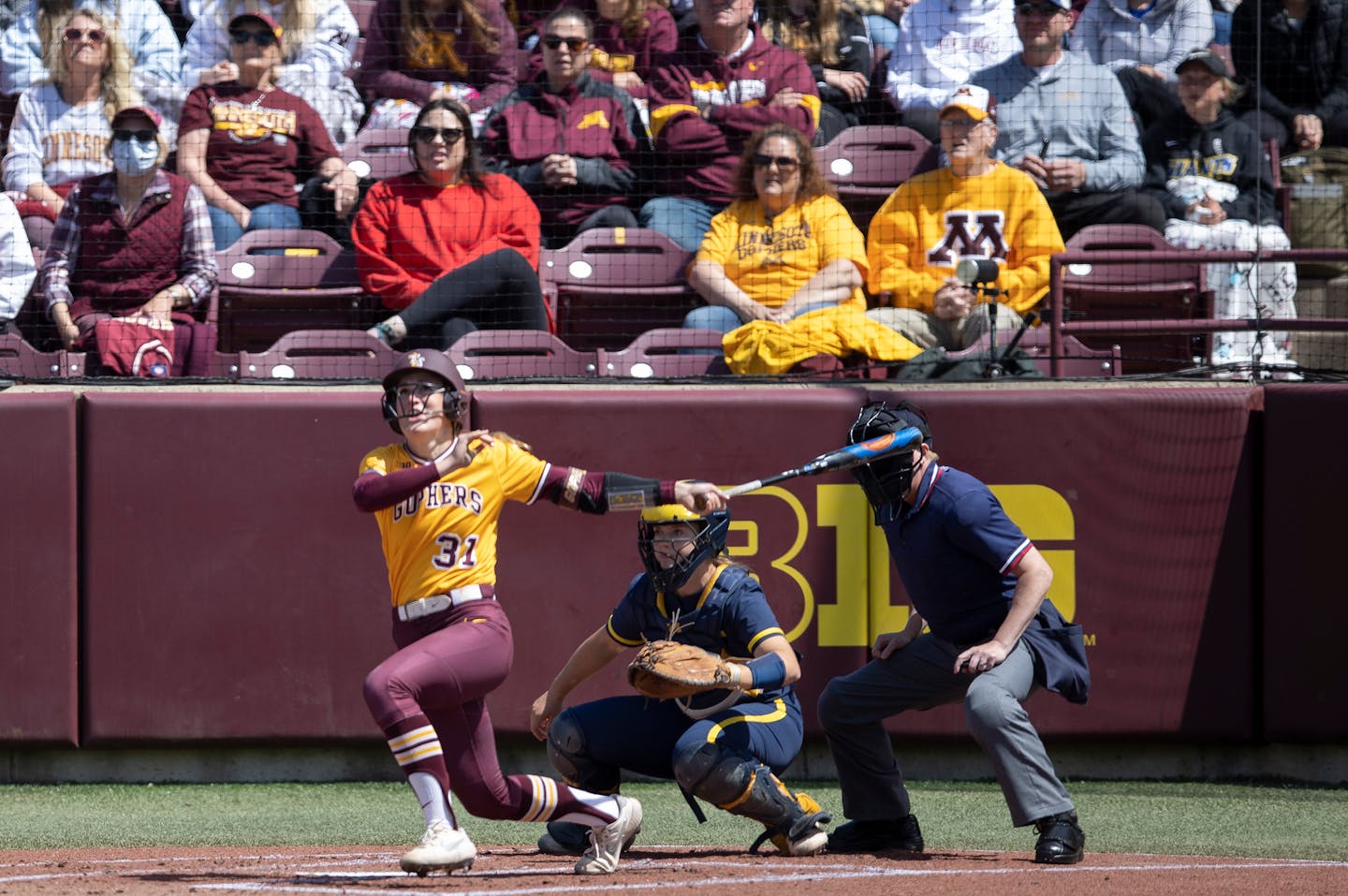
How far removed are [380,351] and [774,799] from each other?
11.8 feet

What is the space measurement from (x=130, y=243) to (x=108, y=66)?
1461 millimetres

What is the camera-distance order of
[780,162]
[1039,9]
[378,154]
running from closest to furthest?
[780,162] → [1039,9] → [378,154]

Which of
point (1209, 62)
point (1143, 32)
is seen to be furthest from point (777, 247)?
point (1143, 32)

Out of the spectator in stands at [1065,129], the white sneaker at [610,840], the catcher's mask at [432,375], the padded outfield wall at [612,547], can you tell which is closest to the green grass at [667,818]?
the padded outfield wall at [612,547]

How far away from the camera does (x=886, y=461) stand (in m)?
5.12

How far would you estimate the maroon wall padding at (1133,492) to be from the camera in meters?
7.23

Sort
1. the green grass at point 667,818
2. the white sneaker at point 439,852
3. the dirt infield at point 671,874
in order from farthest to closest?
1. the green grass at point 667,818
2. the white sneaker at point 439,852
3. the dirt infield at point 671,874

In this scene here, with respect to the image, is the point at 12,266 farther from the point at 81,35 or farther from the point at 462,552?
the point at 462,552

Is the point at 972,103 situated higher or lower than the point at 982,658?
higher

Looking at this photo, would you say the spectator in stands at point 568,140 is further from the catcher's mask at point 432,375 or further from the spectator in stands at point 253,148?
the catcher's mask at point 432,375

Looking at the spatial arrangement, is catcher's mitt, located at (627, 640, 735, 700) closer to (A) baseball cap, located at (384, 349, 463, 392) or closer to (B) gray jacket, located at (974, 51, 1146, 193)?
(A) baseball cap, located at (384, 349, 463, 392)

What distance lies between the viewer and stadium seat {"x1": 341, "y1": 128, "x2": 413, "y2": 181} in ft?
28.5

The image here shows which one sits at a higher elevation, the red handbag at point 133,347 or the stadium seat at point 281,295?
the stadium seat at point 281,295

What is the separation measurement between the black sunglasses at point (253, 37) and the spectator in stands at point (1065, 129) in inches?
156
